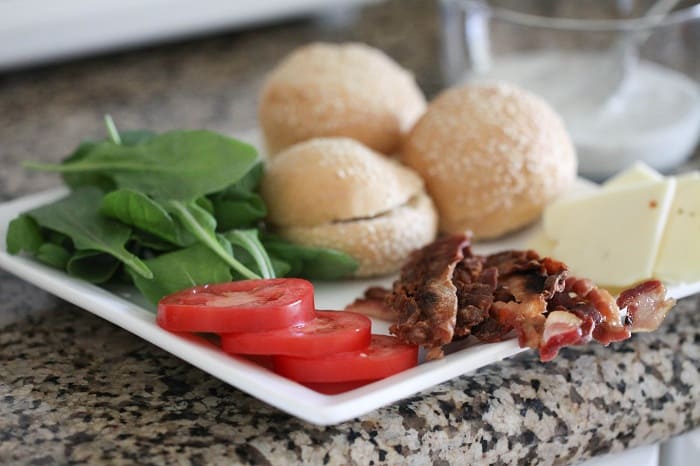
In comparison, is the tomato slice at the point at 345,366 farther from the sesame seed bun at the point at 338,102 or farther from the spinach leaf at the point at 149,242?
the sesame seed bun at the point at 338,102

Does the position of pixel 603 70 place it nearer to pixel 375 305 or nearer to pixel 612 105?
pixel 612 105

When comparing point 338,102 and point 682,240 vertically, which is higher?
point 338,102

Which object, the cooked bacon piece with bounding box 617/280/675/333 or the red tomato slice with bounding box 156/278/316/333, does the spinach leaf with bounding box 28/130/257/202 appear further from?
the cooked bacon piece with bounding box 617/280/675/333

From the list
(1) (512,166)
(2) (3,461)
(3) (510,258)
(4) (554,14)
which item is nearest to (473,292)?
(3) (510,258)

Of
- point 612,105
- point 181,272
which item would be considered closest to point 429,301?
point 181,272

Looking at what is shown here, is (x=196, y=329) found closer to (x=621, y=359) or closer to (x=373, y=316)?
(x=373, y=316)

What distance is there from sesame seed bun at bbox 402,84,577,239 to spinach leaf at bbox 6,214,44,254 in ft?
1.78

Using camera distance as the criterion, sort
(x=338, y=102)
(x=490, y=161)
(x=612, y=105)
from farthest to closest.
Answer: (x=612, y=105) < (x=338, y=102) < (x=490, y=161)

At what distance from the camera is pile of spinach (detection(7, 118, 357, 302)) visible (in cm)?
121

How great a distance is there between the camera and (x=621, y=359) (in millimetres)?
1202

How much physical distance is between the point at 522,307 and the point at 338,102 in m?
0.60

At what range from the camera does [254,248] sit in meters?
1.25

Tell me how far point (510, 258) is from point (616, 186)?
0.88 ft

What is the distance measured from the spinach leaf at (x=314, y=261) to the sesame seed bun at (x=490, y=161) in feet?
0.73
